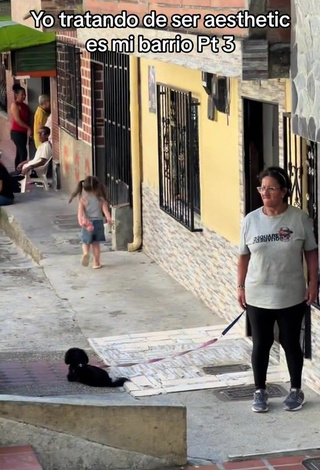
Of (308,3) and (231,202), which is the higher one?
(308,3)

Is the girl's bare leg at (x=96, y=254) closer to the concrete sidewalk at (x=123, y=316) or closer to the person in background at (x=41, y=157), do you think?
the concrete sidewalk at (x=123, y=316)

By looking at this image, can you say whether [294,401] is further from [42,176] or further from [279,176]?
[42,176]

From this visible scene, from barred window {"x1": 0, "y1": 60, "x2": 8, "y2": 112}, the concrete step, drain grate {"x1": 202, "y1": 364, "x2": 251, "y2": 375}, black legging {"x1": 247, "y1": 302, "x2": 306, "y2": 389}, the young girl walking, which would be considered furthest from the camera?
barred window {"x1": 0, "y1": 60, "x2": 8, "y2": 112}

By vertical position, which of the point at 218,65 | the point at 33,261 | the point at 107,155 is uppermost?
the point at 218,65

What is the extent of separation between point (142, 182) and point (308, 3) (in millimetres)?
6401

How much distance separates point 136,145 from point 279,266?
20.6 ft

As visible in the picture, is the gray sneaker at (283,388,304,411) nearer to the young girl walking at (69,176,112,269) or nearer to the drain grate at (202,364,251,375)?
the drain grate at (202,364,251,375)

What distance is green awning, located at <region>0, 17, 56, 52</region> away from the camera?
736 inches

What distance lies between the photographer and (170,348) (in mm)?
10164

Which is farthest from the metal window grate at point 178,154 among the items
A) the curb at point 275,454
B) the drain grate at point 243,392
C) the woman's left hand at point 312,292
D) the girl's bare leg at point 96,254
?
the curb at point 275,454

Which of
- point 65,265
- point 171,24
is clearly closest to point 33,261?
point 65,265

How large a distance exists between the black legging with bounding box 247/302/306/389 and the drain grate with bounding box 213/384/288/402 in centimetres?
41

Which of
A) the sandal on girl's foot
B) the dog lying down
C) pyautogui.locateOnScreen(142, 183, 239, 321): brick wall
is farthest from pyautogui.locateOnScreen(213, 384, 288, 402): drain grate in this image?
the sandal on girl's foot

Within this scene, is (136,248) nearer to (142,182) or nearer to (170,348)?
(142,182)
